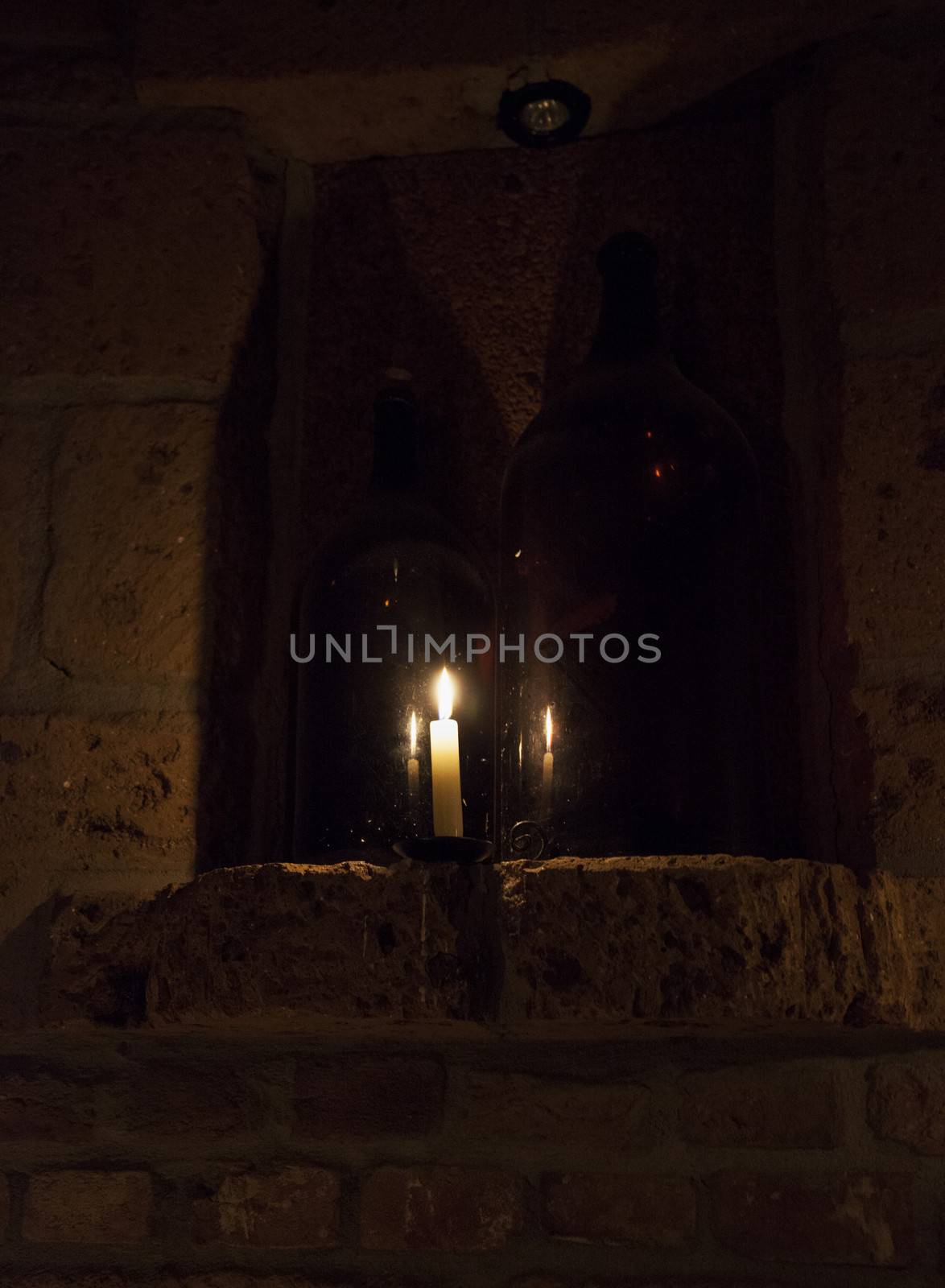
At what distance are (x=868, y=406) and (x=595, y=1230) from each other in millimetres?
667

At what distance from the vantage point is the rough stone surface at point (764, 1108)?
2.97ft

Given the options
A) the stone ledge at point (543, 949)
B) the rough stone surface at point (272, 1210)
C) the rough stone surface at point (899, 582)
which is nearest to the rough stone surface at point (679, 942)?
Result: the stone ledge at point (543, 949)

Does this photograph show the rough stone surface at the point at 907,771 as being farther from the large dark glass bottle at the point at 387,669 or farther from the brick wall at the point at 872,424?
the large dark glass bottle at the point at 387,669

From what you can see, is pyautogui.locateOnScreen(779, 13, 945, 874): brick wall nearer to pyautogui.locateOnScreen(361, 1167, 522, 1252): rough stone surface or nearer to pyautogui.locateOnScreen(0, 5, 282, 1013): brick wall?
pyautogui.locateOnScreen(361, 1167, 522, 1252): rough stone surface

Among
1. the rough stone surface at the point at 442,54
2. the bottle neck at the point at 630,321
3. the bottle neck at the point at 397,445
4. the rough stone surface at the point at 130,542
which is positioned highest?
the rough stone surface at the point at 442,54

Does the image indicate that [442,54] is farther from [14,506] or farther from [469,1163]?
[469,1163]

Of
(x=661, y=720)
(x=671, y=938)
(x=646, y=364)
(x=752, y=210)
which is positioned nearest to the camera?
(x=671, y=938)

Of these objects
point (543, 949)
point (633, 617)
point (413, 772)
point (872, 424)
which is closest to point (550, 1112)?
point (543, 949)

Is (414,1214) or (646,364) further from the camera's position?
(646,364)

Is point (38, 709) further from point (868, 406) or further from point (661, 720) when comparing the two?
point (868, 406)

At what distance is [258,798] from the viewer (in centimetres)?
108

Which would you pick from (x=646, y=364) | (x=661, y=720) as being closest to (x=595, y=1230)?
(x=661, y=720)

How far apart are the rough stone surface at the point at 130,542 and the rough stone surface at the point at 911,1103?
1.99ft

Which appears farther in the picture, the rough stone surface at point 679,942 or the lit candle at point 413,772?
the lit candle at point 413,772
